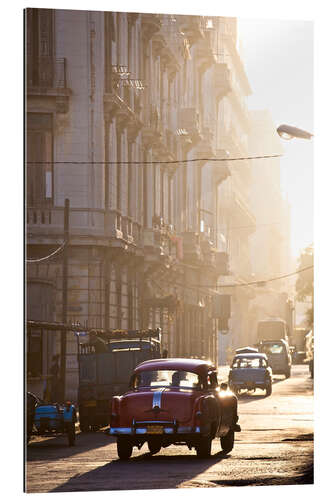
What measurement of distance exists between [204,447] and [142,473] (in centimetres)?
170

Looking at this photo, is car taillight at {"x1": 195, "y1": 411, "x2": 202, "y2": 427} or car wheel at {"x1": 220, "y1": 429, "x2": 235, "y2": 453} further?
car wheel at {"x1": 220, "y1": 429, "x2": 235, "y2": 453}

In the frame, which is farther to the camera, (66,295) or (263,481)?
(66,295)

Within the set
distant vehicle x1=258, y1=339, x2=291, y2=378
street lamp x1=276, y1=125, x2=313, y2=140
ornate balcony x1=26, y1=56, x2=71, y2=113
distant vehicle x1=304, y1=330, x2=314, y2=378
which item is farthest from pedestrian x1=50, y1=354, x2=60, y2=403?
distant vehicle x1=258, y1=339, x2=291, y2=378

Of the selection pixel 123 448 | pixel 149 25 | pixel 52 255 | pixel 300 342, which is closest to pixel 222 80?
pixel 149 25

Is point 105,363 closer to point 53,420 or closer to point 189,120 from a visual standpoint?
point 53,420

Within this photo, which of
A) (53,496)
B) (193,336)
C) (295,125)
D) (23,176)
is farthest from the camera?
(193,336)

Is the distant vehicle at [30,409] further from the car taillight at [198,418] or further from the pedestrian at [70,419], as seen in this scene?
the car taillight at [198,418]

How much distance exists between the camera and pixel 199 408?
27078 mm

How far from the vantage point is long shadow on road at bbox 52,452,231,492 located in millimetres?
25234

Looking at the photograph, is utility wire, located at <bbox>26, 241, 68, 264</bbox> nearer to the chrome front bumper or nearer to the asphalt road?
the asphalt road

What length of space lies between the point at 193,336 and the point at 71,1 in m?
6.64

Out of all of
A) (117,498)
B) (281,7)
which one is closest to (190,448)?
(117,498)

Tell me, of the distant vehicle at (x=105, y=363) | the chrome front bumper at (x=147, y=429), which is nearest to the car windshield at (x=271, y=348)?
the distant vehicle at (x=105, y=363)

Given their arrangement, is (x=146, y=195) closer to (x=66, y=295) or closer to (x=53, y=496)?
(x=66, y=295)
